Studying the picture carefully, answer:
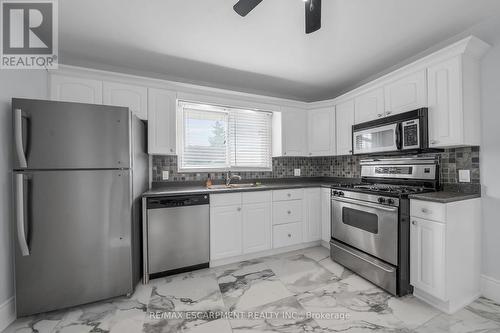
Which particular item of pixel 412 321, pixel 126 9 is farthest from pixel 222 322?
pixel 126 9

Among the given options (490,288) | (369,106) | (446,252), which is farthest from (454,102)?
(490,288)

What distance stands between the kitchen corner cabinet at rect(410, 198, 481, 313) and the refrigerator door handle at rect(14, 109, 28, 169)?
10.8 ft

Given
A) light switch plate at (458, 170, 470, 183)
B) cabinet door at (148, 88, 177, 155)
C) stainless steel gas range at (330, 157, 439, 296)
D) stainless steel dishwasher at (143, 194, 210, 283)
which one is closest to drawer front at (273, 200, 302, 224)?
stainless steel gas range at (330, 157, 439, 296)

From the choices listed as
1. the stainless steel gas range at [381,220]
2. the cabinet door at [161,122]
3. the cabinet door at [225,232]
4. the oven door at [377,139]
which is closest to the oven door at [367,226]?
the stainless steel gas range at [381,220]

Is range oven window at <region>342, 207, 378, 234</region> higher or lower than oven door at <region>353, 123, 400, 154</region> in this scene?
lower

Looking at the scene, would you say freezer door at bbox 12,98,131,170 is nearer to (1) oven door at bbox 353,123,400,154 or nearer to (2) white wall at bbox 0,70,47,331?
(2) white wall at bbox 0,70,47,331

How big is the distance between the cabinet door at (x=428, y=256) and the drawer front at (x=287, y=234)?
135 centimetres

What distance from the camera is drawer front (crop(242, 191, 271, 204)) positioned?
2664mm

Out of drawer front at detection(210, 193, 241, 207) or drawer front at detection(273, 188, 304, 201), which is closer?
drawer front at detection(210, 193, 241, 207)

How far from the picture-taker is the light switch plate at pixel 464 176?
1979mm

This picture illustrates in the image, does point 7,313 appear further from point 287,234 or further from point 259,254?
point 287,234

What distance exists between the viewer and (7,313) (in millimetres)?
1588

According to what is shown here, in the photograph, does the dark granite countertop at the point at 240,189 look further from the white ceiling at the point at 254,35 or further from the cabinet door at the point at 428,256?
the white ceiling at the point at 254,35

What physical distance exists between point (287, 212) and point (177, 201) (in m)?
1.51
